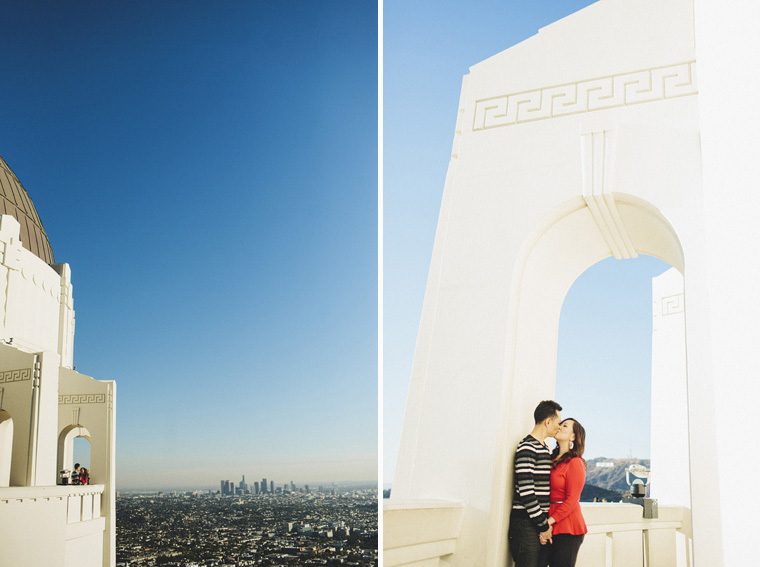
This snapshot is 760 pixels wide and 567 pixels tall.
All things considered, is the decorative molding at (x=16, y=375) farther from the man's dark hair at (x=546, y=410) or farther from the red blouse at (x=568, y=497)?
the red blouse at (x=568, y=497)

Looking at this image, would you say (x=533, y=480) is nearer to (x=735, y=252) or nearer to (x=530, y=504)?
(x=530, y=504)

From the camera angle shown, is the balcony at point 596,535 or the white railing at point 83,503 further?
the white railing at point 83,503

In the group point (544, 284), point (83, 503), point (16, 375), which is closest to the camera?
point (16, 375)

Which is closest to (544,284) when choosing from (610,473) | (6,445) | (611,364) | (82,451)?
(82,451)

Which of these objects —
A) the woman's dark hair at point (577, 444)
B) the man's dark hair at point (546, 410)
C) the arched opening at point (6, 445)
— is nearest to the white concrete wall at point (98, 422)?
the arched opening at point (6, 445)

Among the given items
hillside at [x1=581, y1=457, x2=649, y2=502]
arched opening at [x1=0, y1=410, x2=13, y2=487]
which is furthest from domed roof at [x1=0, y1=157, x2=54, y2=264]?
hillside at [x1=581, y1=457, x2=649, y2=502]

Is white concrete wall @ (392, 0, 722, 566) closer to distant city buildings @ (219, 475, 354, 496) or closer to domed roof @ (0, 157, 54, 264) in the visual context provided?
distant city buildings @ (219, 475, 354, 496)
